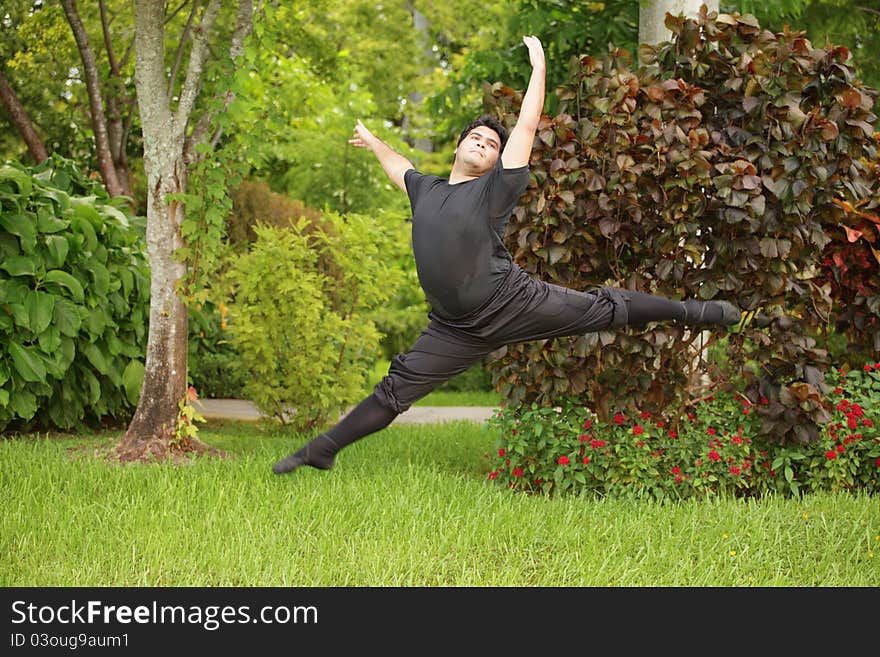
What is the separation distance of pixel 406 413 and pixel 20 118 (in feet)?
17.3

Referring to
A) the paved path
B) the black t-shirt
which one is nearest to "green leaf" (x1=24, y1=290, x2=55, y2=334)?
the paved path

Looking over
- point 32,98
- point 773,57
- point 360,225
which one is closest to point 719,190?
point 773,57

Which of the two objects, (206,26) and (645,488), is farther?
(206,26)

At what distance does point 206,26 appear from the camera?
6723 mm

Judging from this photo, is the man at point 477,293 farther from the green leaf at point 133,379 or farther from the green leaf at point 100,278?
the green leaf at point 133,379

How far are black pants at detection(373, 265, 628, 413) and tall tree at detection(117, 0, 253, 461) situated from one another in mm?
2700

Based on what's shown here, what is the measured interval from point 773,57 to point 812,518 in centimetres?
270

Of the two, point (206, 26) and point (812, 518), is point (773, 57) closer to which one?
point (812, 518)

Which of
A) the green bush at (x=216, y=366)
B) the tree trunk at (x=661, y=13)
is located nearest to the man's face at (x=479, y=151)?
the tree trunk at (x=661, y=13)

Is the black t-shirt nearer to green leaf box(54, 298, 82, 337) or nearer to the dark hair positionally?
the dark hair

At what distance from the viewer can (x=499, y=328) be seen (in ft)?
14.8

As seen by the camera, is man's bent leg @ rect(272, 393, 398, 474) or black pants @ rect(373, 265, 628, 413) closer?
black pants @ rect(373, 265, 628, 413)

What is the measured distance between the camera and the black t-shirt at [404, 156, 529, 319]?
434cm

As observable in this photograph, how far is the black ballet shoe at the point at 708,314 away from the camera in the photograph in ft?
16.0
